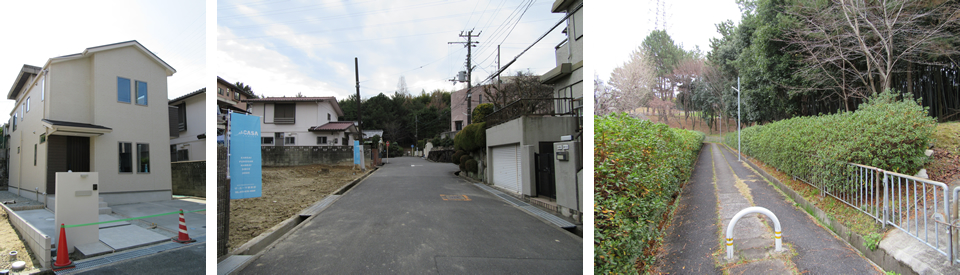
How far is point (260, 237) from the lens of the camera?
318 cm

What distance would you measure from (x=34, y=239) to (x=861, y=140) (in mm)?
7500

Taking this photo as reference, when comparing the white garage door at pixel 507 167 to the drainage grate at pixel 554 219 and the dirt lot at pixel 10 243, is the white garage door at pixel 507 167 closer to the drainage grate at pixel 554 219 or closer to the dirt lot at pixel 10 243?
the drainage grate at pixel 554 219

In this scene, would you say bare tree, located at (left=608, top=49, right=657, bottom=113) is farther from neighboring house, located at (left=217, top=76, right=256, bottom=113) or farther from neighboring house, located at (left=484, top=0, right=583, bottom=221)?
neighboring house, located at (left=217, top=76, right=256, bottom=113)

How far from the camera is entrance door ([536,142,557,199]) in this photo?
16.6 feet

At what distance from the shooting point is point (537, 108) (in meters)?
4.64

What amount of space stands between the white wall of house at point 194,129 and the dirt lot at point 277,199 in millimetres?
854

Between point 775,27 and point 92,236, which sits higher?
point 775,27

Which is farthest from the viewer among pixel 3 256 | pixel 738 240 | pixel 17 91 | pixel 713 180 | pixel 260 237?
pixel 713 180

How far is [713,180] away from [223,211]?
23.6 ft

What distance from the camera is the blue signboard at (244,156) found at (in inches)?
89.2

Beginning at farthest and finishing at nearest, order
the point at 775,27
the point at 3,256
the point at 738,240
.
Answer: the point at 775,27
the point at 738,240
the point at 3,256

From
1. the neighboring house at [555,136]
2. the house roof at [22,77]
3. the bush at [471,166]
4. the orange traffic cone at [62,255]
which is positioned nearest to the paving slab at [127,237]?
the orange traffic cone at [62,255]

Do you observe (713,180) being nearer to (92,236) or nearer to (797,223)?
(797,223)

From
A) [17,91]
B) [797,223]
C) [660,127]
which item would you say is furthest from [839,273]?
[17,91]
